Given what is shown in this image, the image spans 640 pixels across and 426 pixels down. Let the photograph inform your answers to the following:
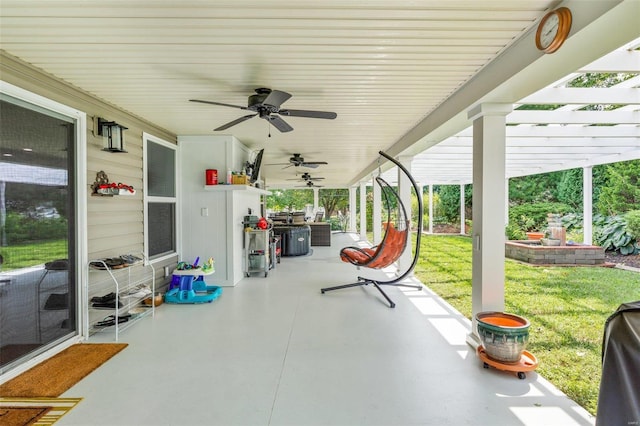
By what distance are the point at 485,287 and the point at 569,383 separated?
34.9 inches

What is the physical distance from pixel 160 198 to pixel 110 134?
4.81ft

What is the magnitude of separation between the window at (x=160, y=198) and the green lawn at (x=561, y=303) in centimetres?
452

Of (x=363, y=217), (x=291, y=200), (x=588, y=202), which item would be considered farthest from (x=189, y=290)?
(x=291, y=200)

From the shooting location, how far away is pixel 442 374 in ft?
8.36

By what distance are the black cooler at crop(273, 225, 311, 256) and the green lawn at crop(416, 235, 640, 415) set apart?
3.31 meters

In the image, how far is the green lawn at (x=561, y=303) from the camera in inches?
102

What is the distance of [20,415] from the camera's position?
2.07m

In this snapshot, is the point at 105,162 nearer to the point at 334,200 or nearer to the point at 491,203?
the point at 491,203

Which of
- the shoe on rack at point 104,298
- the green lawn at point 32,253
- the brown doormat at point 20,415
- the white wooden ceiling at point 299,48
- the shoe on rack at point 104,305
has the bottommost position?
the brown doormat at point 20,415

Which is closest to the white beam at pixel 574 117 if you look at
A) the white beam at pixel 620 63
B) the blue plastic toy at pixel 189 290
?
the white beam at pixel 620 63

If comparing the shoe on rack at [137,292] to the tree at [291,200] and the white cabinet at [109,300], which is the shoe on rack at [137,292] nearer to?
the white cabinet at [109,300]

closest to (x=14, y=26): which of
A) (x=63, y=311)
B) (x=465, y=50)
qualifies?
(x=63, y=311)

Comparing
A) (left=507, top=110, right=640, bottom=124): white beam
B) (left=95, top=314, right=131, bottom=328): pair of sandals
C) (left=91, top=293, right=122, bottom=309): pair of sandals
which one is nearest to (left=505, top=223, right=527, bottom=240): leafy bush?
(left=507, top=110, right=640, bottom=124): white beam

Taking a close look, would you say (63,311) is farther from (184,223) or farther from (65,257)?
(184,223)
